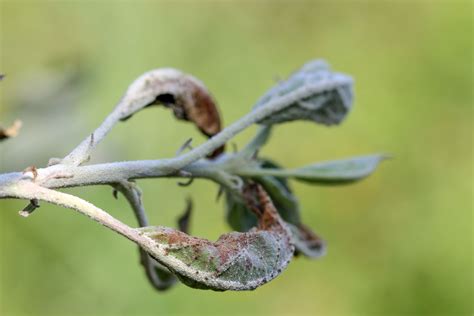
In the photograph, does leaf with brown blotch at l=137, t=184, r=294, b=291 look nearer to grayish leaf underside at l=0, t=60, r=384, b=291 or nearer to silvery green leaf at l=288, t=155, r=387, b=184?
grayish leaf underside at l=0, t=60, r=384, b=291

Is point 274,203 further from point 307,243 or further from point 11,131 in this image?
point 11,131

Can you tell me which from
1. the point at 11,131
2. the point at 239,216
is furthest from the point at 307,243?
the point at 11,131

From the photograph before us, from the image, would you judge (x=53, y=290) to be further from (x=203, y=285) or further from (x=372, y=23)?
(x=372, y=23)

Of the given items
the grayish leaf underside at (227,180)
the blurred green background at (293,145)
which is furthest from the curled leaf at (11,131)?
the blurred green background at (293,145)

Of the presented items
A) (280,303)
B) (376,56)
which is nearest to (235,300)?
(280,303)


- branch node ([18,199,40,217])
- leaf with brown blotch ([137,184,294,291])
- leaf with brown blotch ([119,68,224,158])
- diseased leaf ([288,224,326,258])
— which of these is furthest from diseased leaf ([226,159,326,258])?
branch node ([18,199,40,217])
